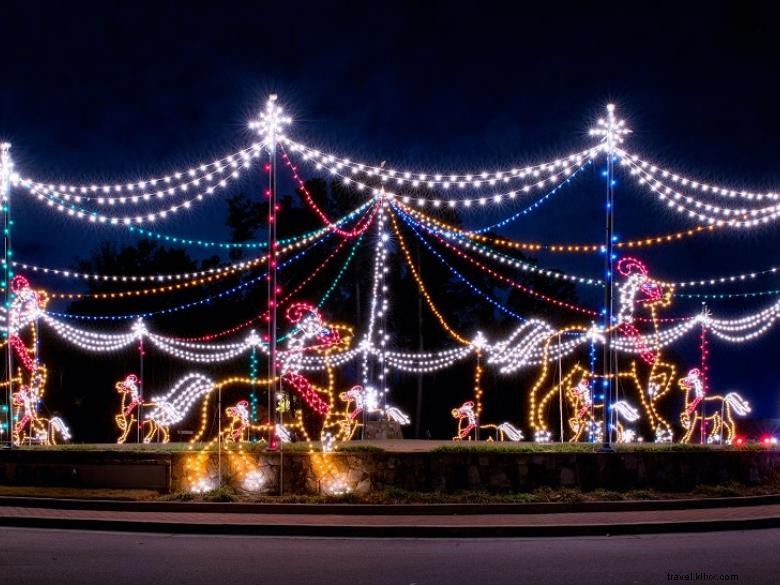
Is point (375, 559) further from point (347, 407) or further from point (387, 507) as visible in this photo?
point (347, 407)

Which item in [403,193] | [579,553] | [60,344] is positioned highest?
[403,193]

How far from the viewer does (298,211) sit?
42.9 meters

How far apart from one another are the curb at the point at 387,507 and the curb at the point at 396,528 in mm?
1490

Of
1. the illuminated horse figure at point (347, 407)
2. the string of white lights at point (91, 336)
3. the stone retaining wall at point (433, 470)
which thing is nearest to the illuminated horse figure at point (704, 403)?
the stone retaining wall at point (433, 470)

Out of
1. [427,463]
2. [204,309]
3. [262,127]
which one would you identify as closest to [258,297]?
[204,309]

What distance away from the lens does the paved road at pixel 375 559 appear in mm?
8828

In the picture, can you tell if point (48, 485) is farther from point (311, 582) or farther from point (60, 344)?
point (60, 344)

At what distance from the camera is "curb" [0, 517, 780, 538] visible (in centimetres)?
1246

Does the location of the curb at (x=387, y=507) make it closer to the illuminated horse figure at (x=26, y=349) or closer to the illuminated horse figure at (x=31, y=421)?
the illuminated horse figure at (x=26, y=349)

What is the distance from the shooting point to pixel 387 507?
14141 millimetres

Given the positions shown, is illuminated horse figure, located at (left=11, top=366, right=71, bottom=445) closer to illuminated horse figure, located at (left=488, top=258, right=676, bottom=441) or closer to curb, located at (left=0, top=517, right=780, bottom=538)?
curb, located at (left=0, top=517, right=780, bottom=538)

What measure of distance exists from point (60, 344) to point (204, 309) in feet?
23.0

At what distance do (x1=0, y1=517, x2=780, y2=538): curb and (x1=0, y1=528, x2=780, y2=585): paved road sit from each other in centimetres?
34

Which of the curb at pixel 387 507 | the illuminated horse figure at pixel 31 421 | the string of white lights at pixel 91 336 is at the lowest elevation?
the curb at pixel 387 507
